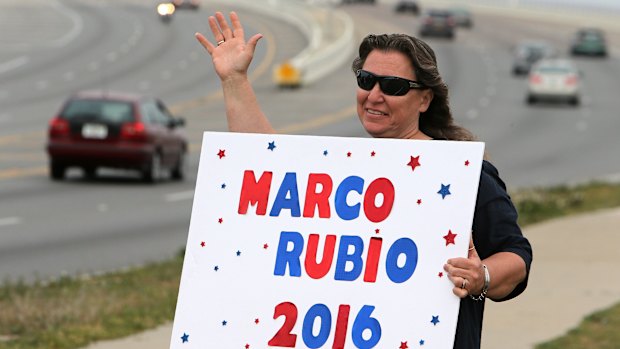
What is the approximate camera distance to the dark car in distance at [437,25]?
8658 cm

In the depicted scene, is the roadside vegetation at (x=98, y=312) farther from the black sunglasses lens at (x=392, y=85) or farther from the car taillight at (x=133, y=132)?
the car taillight at (x=133, y=132)

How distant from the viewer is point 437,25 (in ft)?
286

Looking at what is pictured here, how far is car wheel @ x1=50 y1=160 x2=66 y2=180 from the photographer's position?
27891 millimetres

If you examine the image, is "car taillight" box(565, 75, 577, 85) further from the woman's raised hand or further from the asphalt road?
the woman's raised hand

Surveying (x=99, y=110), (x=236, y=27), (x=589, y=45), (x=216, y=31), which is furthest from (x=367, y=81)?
(x=589, y=45)

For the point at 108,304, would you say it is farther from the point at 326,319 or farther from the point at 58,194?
the point at 58,194

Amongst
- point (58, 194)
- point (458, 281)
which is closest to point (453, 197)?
point (458, 281)

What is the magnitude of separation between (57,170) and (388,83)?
2326 centimetres

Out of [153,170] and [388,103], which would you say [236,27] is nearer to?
[388,103]

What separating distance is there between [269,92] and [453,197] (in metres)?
54.5

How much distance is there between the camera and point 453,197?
16.8ft

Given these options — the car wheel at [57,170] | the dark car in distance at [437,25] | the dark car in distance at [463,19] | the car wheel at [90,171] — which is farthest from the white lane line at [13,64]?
the dark car in distance at [463,19]

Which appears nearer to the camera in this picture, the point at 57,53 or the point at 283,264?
the point at 283,264

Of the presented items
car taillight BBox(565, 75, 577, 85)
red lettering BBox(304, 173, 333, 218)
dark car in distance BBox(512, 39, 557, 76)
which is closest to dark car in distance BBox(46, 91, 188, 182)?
red lettering BBox(304, 173, 333, 218)
